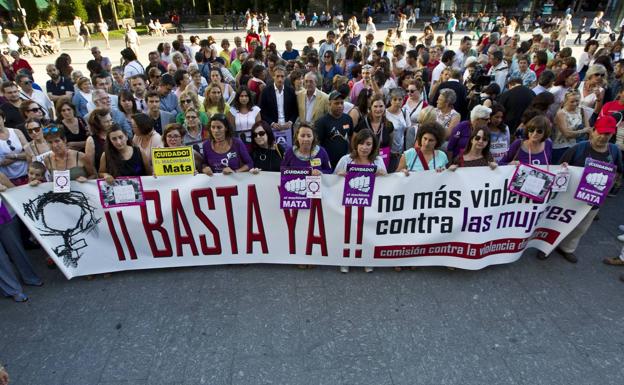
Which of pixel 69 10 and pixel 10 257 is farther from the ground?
pixel 69 10

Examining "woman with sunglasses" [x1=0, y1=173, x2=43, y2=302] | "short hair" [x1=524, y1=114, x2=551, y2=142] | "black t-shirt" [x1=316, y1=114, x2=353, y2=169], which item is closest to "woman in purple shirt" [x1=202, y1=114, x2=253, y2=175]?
"black t-shirt" [x1=316, y1=114, x2=353, y2=169]

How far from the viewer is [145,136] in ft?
14.5

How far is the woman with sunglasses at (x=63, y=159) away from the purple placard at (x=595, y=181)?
5043 mm

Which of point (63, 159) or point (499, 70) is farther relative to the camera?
point (499, 70)

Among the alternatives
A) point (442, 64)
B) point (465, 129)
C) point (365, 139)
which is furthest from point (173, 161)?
point (442, 64)

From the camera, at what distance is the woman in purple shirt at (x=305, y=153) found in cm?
390

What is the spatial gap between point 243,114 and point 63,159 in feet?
7.55

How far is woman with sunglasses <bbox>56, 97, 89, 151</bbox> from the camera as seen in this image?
496 centimetres

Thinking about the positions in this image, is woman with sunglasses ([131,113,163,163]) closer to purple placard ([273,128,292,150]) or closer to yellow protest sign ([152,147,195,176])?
yellow protest sign ([152,147,195,176])

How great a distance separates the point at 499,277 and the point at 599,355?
110cm

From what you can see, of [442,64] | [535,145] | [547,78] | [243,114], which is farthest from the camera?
[442,64]

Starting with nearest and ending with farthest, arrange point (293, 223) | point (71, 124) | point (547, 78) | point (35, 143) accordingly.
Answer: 1. point (293, 223)
2. point (35, 143)
3. point (71, 124)
4. point (547, 78)

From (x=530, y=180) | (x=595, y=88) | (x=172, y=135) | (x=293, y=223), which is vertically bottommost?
(x=293, y=223)

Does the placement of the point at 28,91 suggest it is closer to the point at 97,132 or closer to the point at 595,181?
the point at 97,132
